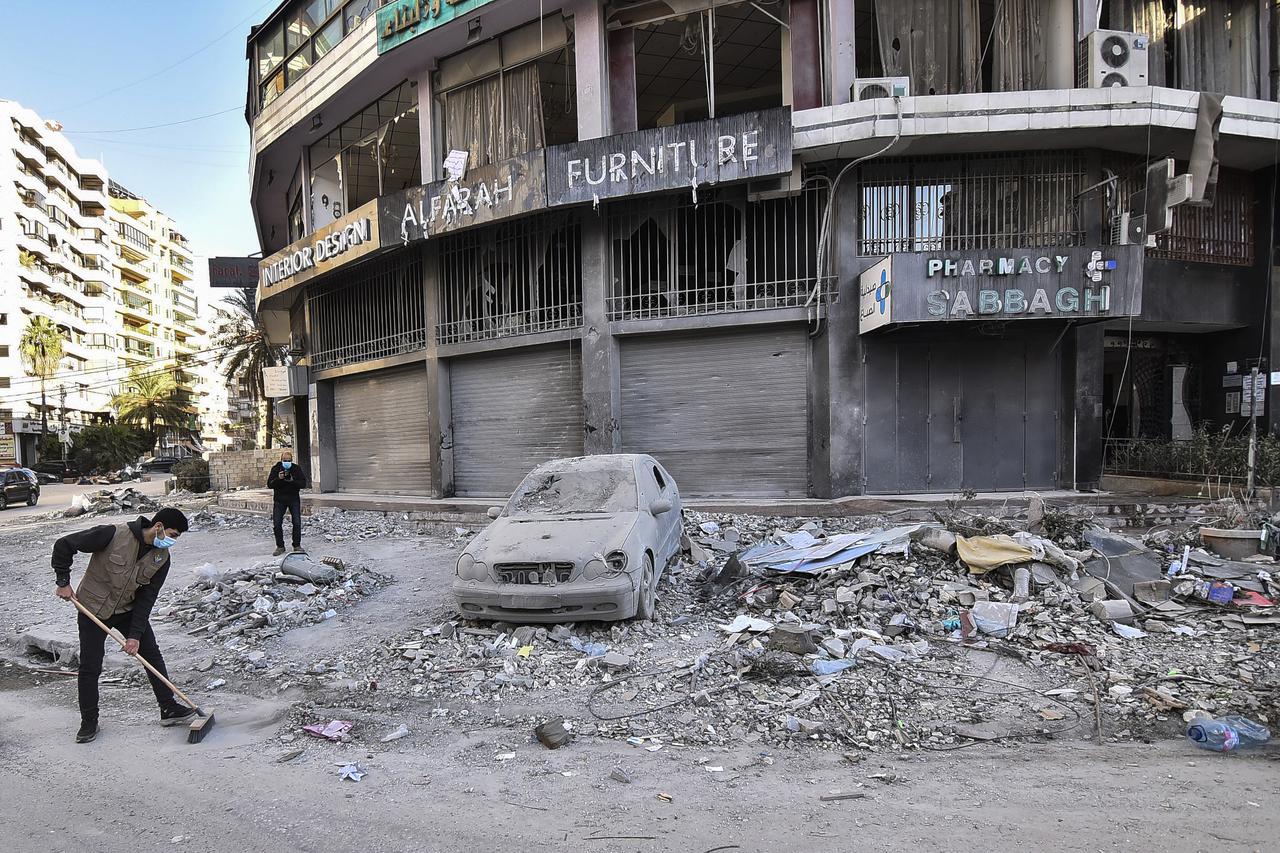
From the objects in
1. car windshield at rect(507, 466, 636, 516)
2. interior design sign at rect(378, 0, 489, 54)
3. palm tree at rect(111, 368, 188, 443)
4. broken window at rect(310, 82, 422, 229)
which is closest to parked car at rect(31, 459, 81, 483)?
palm tree at rect(111, 368, 188, 443)

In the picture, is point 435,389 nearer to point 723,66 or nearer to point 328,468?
point 328,468

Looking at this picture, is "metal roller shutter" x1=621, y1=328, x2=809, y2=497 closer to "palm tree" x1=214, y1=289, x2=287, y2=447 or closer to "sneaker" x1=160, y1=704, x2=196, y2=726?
"sneaker" x1=160, y1=704, x2=196, y2=726

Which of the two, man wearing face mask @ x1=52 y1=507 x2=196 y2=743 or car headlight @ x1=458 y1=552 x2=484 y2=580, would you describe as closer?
man wearing face mask @ x1=52 y1=507 x2=196 y2=743

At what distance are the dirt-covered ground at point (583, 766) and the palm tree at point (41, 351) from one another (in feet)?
186

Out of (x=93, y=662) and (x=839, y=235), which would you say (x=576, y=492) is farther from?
(x=839, y=235)

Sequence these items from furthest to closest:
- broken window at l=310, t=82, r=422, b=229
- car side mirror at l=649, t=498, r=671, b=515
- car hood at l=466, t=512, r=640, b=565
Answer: broken window at l=310, t=82, r=422, b=229, car side mirror at l=649, t=498, r=671, b=515, car hood at l=466, t=512, r=640, b=565

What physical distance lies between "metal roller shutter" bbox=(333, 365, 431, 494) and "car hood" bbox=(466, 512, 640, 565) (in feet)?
31.0

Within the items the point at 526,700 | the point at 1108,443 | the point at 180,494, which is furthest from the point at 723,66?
the point at 180,494

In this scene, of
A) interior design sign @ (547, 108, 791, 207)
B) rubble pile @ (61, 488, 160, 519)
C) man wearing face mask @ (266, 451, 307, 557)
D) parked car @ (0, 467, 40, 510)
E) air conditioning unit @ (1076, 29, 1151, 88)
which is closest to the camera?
man wearing face mask @ (266, 451, 307, 557)

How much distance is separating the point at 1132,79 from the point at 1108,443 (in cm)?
598

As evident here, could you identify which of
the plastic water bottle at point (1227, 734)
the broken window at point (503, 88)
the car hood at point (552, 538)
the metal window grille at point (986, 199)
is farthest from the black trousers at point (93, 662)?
the metal window grille at point (986, 199)

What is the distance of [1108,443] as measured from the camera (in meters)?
11.8

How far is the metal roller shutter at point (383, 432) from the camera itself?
50.7ft

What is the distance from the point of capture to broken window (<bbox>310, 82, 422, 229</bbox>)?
15734 mm
